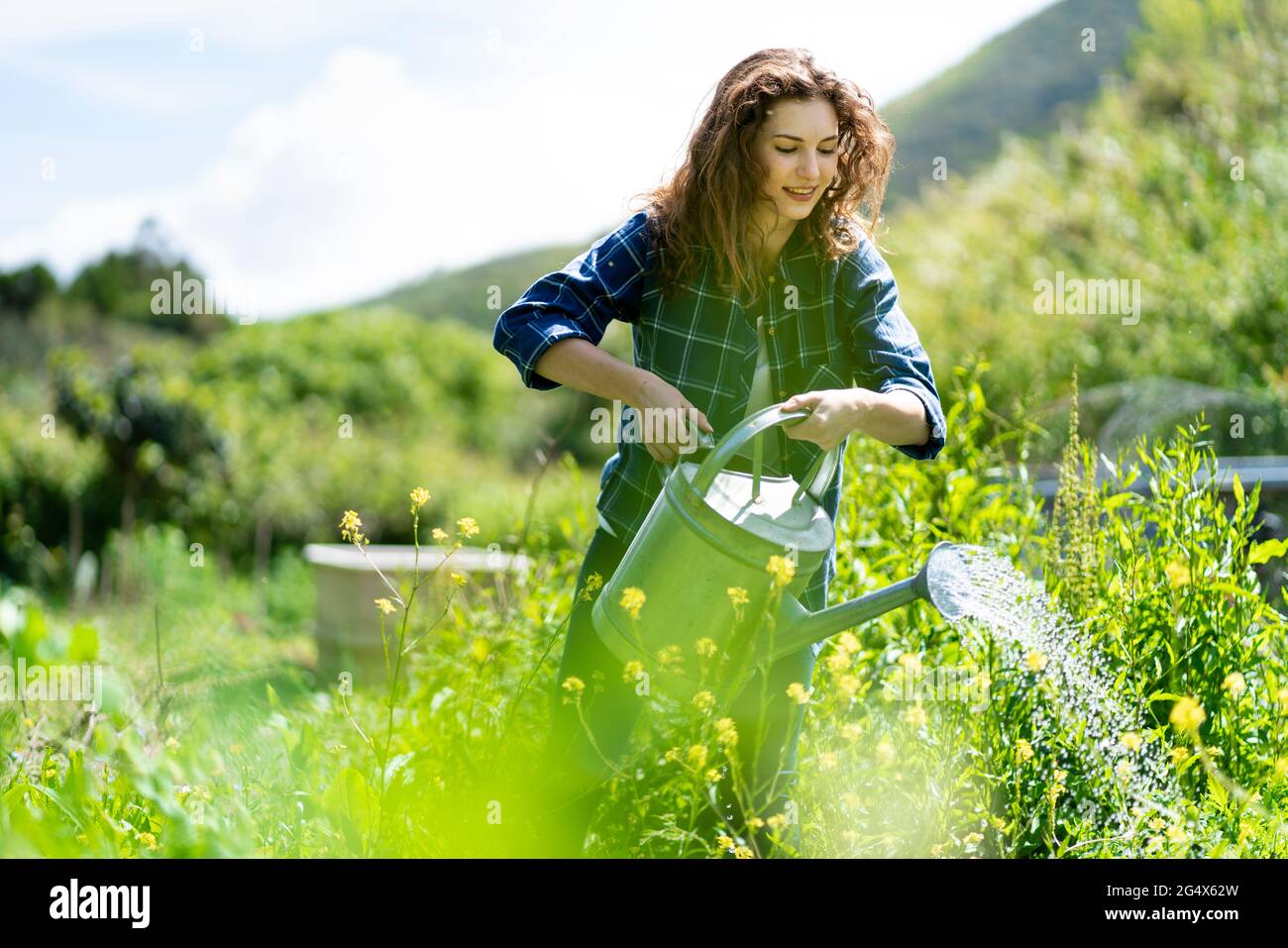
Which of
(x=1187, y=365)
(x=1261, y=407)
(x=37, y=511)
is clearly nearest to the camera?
(x=1261, y=407)

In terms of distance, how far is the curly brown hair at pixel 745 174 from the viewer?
1883 millimetres

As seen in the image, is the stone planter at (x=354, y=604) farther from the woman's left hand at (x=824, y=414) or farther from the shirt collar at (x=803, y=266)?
the woman's left hand at (x=824, y=414)

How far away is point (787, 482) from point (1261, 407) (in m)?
3.51

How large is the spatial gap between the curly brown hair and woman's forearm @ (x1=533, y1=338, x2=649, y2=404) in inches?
10.6

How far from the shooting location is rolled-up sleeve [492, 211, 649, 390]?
6.05 ft

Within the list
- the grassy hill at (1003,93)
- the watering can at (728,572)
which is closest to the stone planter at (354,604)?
the watering can at (728,572)

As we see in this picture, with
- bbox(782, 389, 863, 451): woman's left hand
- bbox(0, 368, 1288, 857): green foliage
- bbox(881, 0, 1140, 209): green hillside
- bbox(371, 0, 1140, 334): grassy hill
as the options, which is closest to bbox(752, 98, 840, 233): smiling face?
bbox(782, 389, 863, 451): woman's left hand

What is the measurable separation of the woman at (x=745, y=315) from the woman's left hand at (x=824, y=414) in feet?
0.43

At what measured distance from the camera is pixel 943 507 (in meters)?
2.72

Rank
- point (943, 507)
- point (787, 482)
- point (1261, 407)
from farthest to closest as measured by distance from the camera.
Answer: point (1261, 407) → point (943, 507) → point (787, 482)

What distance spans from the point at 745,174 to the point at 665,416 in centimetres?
48
